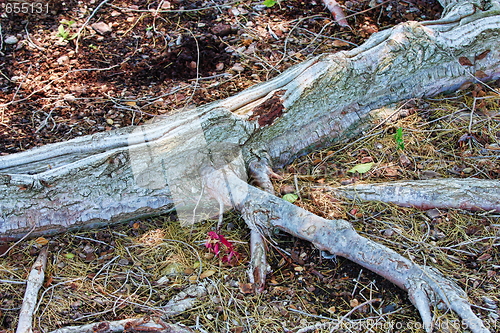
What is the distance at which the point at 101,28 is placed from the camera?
458 cm

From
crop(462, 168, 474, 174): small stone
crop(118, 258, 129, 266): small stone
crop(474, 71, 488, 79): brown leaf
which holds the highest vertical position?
crop(474, 71, 488, 79): brown leaf

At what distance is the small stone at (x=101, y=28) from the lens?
4555 mm

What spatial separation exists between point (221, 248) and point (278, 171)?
77 centimetres

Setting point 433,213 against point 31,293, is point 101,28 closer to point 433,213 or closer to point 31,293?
point 31,293

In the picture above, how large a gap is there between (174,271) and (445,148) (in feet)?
6.88

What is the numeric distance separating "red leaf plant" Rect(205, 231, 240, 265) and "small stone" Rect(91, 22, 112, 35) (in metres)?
2.66

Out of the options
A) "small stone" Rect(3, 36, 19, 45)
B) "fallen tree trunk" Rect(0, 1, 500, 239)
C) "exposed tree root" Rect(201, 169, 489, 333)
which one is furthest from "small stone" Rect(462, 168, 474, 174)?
"small stone" Rect(3, 36, 19, 45)

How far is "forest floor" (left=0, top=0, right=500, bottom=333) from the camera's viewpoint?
2.56 m

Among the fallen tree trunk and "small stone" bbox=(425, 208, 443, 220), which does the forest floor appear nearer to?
"small stone" bbox=(425, 208, 443, 220)

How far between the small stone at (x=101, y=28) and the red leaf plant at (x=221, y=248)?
8.74 ft

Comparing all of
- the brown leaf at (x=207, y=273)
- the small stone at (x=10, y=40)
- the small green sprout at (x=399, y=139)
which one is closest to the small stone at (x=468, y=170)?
the small green sprout at (x=399, y=139)

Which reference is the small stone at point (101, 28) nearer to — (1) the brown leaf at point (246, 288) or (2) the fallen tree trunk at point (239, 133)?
(2) the fallen tree trunk at point (239, 133)

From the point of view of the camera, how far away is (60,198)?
2908 mm

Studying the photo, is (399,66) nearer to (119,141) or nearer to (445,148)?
(445,148)
